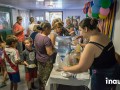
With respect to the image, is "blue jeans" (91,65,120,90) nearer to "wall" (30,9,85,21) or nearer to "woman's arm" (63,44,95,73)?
"woman's arm" (63,44,95,73)

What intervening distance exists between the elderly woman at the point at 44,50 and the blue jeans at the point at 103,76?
0.90m

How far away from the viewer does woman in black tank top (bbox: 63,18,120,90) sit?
4.31 feet

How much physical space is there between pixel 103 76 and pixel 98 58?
0.78ft

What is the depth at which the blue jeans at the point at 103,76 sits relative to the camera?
1427 millimetres

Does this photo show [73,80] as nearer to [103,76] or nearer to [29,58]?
[103,76]

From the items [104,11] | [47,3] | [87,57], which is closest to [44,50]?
[87,57]

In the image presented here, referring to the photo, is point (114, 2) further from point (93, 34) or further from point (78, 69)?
point (78, 69)

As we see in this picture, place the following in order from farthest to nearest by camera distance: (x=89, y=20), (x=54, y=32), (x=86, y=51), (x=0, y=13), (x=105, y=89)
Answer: (x=0, y=13)
(x=54, y=32)
(x=105, y=89)
(x=89, y=20)
(x=86, y=51)

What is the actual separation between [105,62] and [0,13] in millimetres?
5302

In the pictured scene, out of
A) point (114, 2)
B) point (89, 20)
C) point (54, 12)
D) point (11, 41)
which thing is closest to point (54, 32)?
point (11, 41)

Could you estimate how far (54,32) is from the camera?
9.23ft

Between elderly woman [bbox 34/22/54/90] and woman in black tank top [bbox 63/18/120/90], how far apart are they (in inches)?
31.3

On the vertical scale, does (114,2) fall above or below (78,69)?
above

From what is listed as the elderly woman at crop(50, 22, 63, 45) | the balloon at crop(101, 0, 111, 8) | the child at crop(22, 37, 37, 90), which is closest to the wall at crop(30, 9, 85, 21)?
the elderly woman at crop(50, 22, 63, 45)
